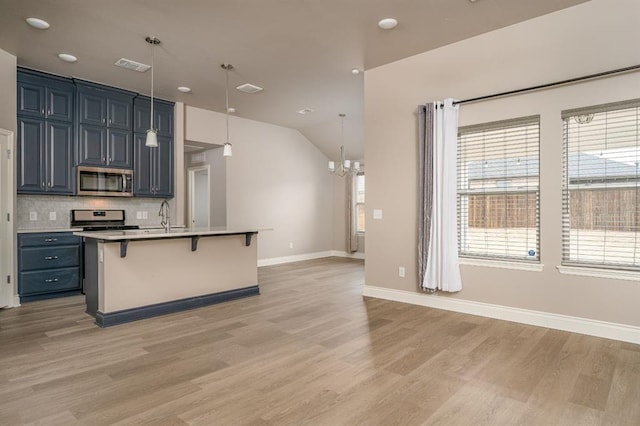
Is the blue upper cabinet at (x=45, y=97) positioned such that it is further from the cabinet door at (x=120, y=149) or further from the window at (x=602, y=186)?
the window at (x=602, y=186)

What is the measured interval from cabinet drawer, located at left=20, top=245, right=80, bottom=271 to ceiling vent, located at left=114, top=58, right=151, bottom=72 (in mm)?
2550

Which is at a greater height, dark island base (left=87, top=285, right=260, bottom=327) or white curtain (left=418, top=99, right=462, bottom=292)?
white curtain (left=418, top=99, right=462, bottom=292)

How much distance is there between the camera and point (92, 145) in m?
5.49

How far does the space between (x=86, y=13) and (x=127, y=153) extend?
102 inches

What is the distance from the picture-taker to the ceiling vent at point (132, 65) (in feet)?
15.5

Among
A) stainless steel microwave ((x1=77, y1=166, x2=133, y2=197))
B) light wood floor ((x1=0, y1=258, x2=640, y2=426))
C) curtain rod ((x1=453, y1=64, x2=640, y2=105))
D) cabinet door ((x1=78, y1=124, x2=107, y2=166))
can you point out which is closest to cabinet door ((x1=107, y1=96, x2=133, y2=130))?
cabinet door ((x1=78, y1=124, x2=107, y2=166))

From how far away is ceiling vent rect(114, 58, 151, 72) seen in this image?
471cm

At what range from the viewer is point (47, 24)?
3803 millimetres

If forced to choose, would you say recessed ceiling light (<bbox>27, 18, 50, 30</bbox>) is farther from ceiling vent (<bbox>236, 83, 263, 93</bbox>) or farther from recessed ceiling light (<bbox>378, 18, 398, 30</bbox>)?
recessed ceiling light (<bbox>378, 18, 398, 30</bbox>)

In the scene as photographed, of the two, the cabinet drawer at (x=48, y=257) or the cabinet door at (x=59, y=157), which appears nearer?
the cabinet drawer at (x=48, y=257)

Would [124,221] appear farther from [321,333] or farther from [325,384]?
[325,384]

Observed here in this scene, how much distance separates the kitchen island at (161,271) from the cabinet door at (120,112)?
2175 millimetres

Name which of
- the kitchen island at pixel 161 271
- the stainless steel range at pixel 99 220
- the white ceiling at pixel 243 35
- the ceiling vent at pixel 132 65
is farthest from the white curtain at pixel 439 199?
the stainless steel range at pixel 99 220

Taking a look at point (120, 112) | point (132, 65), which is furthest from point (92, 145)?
point (132, 65)
